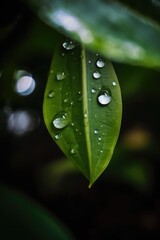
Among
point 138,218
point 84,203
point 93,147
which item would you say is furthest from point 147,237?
point 93,147

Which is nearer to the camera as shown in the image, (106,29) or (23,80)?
(106,29)

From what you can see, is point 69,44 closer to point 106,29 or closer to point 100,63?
point 100,63

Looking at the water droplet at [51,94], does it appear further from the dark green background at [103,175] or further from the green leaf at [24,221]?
the dark green background at [103,175]

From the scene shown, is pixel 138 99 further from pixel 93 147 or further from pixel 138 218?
pixel 93 147

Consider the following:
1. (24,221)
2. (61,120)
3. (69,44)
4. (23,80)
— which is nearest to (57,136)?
(61,120)

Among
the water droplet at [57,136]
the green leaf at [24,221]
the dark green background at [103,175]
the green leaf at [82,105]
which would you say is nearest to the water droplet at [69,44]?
the green leaf at [82,105]

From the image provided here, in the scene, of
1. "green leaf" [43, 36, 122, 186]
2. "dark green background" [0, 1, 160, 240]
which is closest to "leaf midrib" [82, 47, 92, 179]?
"green leaf" [43, 36, 122, 186]
